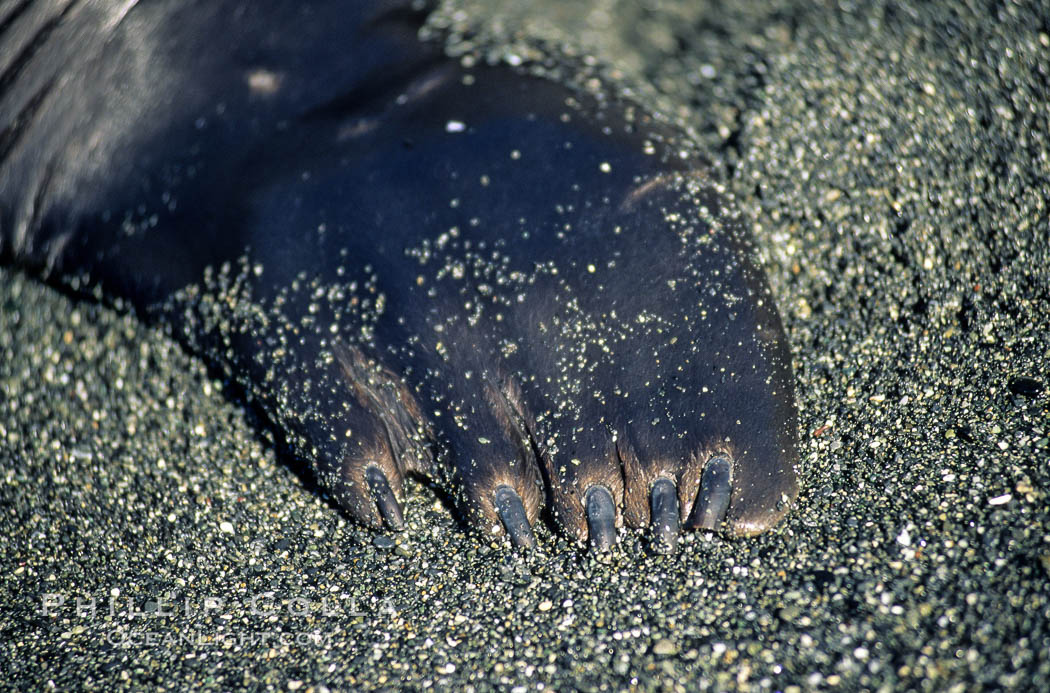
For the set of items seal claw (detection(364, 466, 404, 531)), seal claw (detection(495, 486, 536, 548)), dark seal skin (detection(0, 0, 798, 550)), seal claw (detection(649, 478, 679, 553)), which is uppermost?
dark seal skin (detection(0, 0, 798, 550))

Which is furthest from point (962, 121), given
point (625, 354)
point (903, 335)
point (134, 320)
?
point (134, 320)

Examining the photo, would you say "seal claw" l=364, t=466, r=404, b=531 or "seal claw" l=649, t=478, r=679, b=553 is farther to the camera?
"seal claw" l=364, t=466, r=404, b=531

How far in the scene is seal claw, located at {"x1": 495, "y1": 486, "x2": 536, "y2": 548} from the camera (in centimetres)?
144

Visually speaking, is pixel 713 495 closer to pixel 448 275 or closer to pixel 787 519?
pixel 787 519

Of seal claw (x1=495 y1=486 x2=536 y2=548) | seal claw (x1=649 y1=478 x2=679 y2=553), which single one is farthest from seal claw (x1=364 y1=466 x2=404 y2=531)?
seal claw (x1=649 y1=478 x2=679 y2=553)

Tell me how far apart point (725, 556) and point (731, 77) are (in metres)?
1.43

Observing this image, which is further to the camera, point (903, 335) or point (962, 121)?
point (962, 121)

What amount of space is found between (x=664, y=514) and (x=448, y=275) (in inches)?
23.3

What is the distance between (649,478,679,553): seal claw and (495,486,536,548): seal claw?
0.22 meters

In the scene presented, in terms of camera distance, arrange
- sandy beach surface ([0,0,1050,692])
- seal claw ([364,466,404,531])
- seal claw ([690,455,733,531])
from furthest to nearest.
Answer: seal claw ([364,466,404,531]) → seal claw ([690,455,733,531]) → sandy beach surface ([0,0,1050,692])

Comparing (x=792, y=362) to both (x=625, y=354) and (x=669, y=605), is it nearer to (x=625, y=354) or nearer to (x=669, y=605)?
(x=625, y=354)

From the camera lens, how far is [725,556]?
4.49 feet

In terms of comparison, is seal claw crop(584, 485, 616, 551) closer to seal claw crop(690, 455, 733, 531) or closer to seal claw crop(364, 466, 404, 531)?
seal claw crop(690, 455, 733, 531)

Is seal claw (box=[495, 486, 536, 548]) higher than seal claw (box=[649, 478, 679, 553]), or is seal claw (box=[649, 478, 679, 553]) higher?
seal claw (box=[495, 486, 536, 548])
